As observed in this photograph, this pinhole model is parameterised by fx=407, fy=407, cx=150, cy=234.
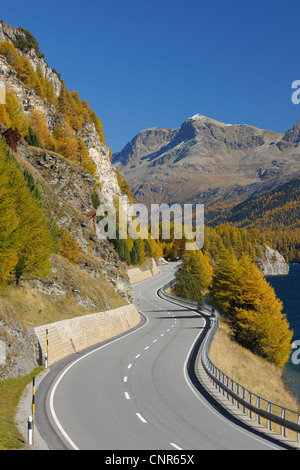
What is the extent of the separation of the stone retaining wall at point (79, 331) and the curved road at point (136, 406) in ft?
3.87

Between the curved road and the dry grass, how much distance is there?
3.74 m

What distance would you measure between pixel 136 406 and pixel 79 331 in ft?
46.1

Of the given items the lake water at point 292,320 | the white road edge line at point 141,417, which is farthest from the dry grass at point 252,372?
the white road edge line at point 141,417

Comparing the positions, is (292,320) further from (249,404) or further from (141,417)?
(141,417)

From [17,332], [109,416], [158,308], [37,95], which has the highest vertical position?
[37,95]

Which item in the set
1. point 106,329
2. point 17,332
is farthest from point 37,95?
point 17,332

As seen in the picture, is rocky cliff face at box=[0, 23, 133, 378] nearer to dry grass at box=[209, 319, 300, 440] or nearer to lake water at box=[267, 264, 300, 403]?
dry grass at box=[209, 319, 300, 440]

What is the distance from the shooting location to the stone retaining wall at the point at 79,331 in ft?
82.0

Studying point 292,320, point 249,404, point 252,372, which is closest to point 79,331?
point 252,372

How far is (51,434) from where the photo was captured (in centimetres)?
1322

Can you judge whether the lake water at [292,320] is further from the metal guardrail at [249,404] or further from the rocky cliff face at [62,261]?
the rocky cliff face at [62,261]
